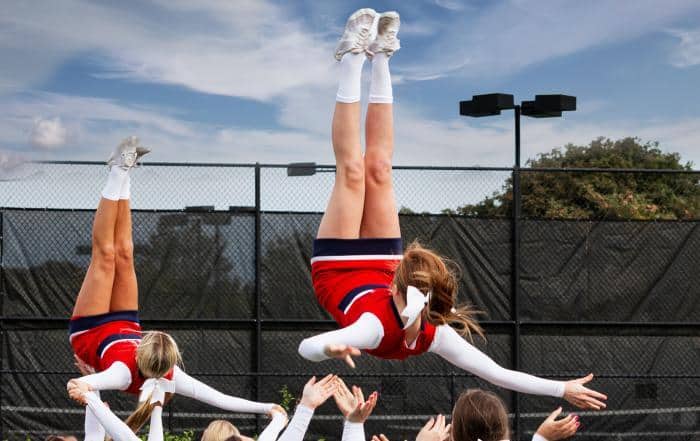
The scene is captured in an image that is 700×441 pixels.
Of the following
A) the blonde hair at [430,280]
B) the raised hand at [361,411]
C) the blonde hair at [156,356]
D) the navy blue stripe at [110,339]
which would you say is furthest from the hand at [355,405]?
the navy blue stripe at [110,339]

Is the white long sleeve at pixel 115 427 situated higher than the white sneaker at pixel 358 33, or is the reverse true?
the white sneaker at pixel 358 33

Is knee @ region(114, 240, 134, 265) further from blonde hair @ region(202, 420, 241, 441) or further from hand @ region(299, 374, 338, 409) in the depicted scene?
hand @ region(299, 374, 338, 409)

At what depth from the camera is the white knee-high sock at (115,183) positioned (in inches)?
255

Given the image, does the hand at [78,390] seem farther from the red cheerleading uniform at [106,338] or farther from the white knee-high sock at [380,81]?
the white knee-high sock at [380,81]

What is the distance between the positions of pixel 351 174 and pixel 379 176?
0.75 ft

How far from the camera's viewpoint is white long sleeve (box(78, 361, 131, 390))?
577 centimetres

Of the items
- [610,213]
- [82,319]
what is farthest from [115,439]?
[610,213]

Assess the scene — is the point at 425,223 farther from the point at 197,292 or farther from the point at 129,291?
the point at 129,291

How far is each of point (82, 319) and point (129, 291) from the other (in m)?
0.37

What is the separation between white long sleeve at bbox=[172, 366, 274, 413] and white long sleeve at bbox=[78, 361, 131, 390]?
0.31 m

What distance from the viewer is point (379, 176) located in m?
5.02

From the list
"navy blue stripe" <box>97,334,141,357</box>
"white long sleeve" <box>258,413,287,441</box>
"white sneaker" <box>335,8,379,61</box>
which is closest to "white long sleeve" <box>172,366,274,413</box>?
"white long sleeve" <box>258,413,287,441</box>

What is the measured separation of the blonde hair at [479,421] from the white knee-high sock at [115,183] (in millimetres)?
3729

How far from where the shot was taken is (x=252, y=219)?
407 inches
